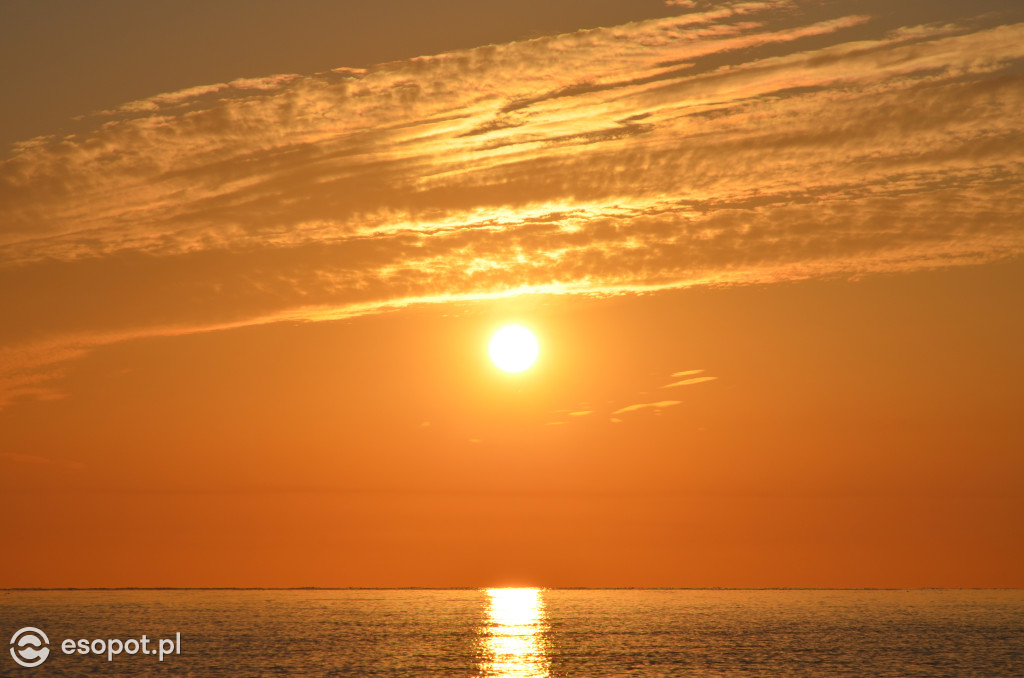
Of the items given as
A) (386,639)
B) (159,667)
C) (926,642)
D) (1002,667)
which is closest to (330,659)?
(159,667)

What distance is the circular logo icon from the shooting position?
472 ft

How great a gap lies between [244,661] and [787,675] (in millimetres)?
73459

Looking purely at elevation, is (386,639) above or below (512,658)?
above

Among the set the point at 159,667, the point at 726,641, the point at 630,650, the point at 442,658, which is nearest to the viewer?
the point at 159,667

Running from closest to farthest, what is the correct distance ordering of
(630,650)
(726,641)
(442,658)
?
(442,658) → (630,650) → (726,641)

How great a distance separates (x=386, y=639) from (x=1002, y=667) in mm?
105291

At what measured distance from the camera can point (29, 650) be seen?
542 ft

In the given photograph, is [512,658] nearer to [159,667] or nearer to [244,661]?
[244,661]

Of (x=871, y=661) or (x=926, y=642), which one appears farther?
(x=926, y=642)

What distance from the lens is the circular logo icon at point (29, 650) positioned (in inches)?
5662

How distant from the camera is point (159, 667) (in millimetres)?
Answer: 132500

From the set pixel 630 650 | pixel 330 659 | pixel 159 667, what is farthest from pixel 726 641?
pixel 159 667

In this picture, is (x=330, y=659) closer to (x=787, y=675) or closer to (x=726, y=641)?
(x=787, y=675)

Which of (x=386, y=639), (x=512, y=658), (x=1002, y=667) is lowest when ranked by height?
(x=1002, y=667)
